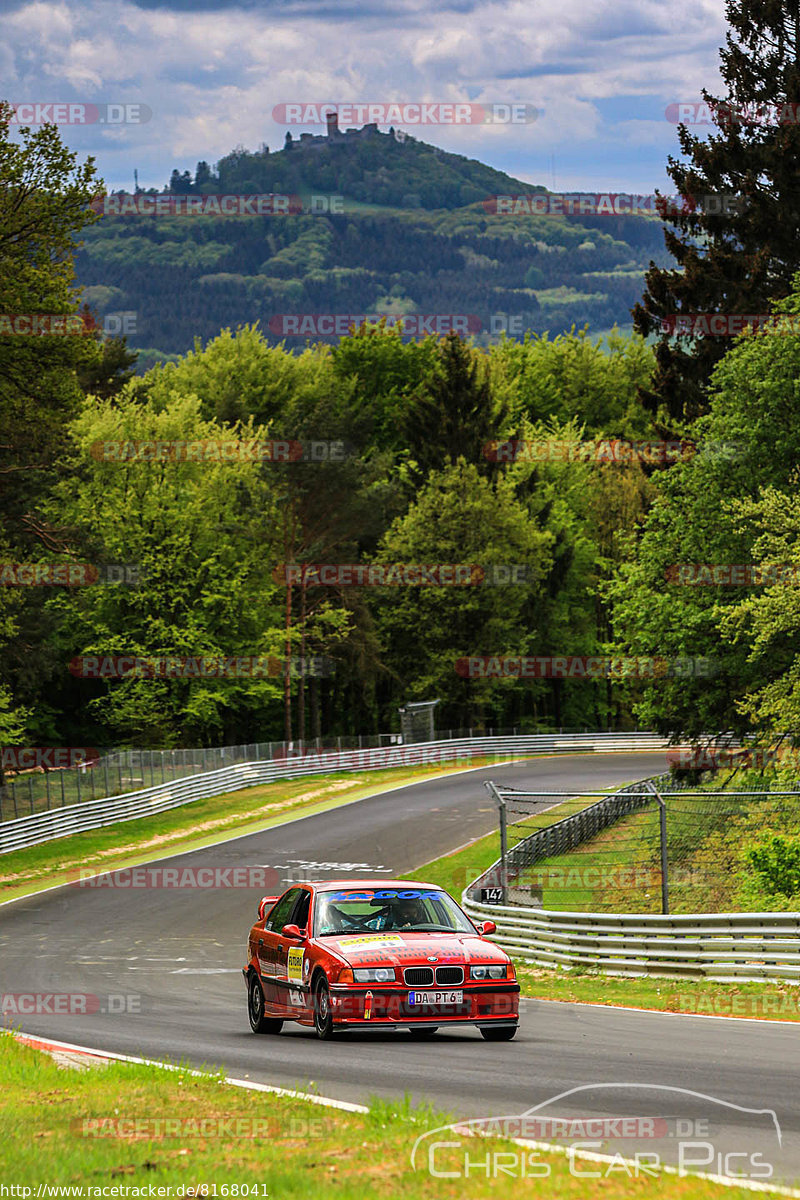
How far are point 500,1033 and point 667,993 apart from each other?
4.83 metres

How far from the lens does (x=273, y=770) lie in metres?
58.4

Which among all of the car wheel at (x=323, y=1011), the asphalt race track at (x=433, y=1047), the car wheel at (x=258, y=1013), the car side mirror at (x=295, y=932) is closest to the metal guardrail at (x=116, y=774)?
the asphalt race track at (x=433, y=1047)

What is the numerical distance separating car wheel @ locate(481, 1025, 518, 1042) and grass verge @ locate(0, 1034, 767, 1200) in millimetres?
3660

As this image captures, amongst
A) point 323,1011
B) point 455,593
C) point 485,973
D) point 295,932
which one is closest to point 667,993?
point 485,973

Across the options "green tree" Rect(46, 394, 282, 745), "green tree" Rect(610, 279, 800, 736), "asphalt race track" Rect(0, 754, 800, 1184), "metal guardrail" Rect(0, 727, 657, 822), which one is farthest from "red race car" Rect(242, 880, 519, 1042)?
"green tree" Rect(46, 394, 282, 745)

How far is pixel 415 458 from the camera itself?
8125 centimetres

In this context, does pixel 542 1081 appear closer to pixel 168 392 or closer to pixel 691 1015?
pixel 691 1015

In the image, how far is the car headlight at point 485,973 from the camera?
41.5 ft

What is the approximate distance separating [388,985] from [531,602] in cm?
7275

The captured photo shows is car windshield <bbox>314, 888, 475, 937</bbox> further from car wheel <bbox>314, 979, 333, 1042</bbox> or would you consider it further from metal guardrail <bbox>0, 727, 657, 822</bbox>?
metal guardrail <bbox>0, 727, 657, 822</bbox>

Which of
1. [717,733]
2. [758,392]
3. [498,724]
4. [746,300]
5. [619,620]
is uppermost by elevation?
[746,300]

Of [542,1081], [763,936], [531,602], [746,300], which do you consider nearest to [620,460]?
[531,602]

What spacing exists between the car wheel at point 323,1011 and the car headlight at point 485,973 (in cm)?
129

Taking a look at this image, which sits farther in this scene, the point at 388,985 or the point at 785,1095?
the point at 388,985
